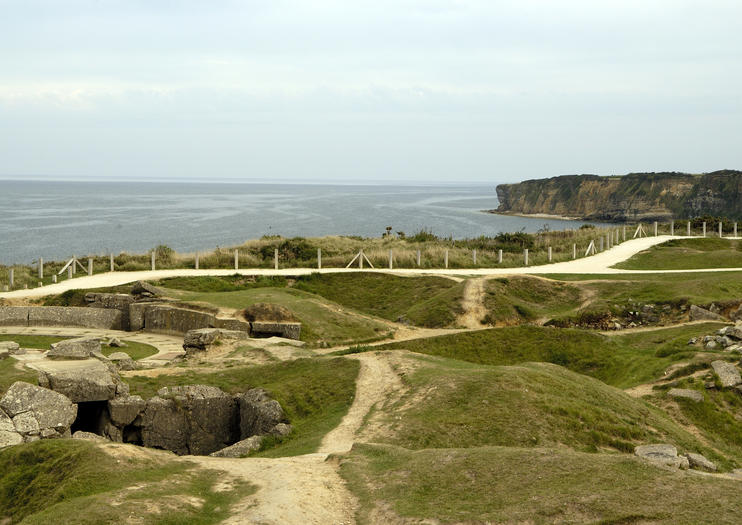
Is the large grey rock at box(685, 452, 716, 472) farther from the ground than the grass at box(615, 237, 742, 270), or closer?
closer

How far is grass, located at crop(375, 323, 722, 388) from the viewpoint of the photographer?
2508 cm

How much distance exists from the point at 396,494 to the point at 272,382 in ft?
33.6

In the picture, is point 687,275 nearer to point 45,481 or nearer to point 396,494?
point 396,494

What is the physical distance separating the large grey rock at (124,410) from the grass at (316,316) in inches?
443

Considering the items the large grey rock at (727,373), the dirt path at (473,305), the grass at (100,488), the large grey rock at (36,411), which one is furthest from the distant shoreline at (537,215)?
the grass at (100,488)

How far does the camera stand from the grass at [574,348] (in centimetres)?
2508

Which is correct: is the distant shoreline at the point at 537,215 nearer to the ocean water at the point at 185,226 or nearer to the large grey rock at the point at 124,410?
the ocean water at the point at 185,226

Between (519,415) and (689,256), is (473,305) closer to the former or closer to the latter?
(519,415)

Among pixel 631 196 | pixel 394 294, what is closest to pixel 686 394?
pixel 394 294

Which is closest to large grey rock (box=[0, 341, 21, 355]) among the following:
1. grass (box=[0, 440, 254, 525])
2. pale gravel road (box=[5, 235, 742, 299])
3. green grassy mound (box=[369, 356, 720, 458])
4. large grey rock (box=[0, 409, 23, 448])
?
large grey rock (box=[0, 409, 23, 448])

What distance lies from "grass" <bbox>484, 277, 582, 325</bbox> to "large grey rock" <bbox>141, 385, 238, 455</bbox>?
1649 centimetres

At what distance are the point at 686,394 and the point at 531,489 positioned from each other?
11.6 m

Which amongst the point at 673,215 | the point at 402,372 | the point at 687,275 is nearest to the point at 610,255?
the point at 687,275

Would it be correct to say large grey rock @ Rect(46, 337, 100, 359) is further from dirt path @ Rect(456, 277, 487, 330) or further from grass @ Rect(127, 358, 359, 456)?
dirt path @ Rect(456, 277, 487, 330)
